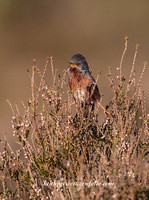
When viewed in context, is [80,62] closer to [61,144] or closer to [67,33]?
[61,144]

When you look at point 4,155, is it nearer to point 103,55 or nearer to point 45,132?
point 45,132

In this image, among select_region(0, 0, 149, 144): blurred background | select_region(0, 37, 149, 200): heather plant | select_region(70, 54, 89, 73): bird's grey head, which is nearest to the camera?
select_region(0, 37, 149, 200): heather plant

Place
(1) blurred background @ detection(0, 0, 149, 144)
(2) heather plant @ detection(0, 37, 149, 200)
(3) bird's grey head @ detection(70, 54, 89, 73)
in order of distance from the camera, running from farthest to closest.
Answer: (1) blurred background @ detection(0, 0, 149, 144) < (3) bird's grey head @ detection(70, 54, 89, 73) < (2) heather plant @ detection(0, 37, 149, 200)

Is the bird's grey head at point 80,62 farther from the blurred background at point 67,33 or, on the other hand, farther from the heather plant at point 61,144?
the blurred background at point 67,33

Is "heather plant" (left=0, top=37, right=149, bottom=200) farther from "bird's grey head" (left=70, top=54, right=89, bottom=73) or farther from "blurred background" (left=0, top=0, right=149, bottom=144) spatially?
"blurred background" (left=0, top=0, right=149, bottom=144)

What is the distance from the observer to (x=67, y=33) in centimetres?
1877

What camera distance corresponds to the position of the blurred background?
642 inches

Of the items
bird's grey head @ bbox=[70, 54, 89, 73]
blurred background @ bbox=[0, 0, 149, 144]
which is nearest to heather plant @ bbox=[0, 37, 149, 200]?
bird's grey head @ bbox=[70, 54, 89, 73]

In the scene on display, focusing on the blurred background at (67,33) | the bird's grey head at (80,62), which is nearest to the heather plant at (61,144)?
the bird's grey head at (80,62)

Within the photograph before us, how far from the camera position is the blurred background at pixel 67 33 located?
16.3m

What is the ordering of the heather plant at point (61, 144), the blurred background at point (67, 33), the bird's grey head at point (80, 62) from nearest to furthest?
the heather plant at point (61, 144) < the bird's grey head at point (80, 62) < the blurred background at point (67, 33)

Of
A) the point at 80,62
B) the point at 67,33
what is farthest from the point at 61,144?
the point at 67,33

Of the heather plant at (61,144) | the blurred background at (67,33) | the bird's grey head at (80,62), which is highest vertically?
the blurred background at (67,33)

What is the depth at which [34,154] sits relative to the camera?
4.20 metres
